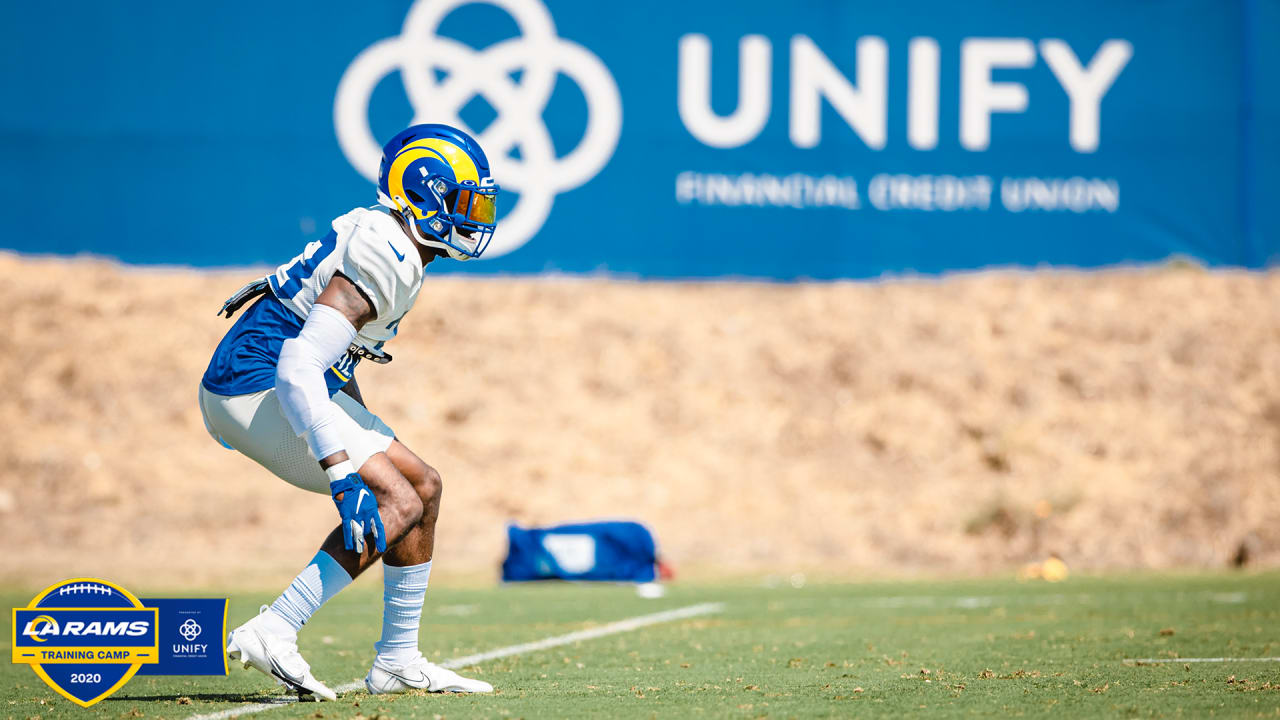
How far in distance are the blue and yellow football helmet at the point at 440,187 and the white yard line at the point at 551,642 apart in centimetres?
169

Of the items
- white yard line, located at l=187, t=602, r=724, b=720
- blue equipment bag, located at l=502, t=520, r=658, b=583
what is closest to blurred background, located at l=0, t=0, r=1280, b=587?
blue equipment bag, located at l=502, t=520, r=658, b=583

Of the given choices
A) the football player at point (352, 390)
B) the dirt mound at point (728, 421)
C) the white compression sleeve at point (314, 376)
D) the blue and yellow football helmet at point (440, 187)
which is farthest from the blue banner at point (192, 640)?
the dirt mound at point (728, 421)

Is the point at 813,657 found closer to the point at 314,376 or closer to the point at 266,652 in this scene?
the point at 266,652

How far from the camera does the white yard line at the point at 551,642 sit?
474 cm

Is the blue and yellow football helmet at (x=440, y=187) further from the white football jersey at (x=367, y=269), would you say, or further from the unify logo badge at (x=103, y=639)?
the unify logo badge at (x=103, y=639)

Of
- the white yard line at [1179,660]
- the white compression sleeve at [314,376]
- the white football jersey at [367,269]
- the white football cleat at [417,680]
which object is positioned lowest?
the white yard line at [1179,660]

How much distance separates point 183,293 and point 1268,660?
12183 millimetres

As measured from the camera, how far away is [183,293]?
1520cm

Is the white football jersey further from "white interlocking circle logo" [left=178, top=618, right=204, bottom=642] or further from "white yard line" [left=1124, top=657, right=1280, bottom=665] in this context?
"white yard line" [left=1124, top=657, right=1280, bottom=665]

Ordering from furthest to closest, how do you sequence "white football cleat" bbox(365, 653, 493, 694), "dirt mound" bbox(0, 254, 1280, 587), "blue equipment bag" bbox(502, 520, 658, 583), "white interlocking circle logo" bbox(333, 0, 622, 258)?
"white interlocking circle logo" bbox(333, 0, 622, 258)
"dirt mound" bbox(0, 254, 1280, 587)
"blue equipment bag" bbox(502, 520, 658, 583)
"white football cleat" bbox(365, 653, 493, 694)

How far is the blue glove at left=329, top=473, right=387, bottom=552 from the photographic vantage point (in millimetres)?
4508

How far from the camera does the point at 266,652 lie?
4.61m

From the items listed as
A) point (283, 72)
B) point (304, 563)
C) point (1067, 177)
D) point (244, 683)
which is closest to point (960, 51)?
point (1067, 177)

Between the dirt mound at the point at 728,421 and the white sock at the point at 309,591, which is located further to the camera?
the dirt mound at the point at 728,421
